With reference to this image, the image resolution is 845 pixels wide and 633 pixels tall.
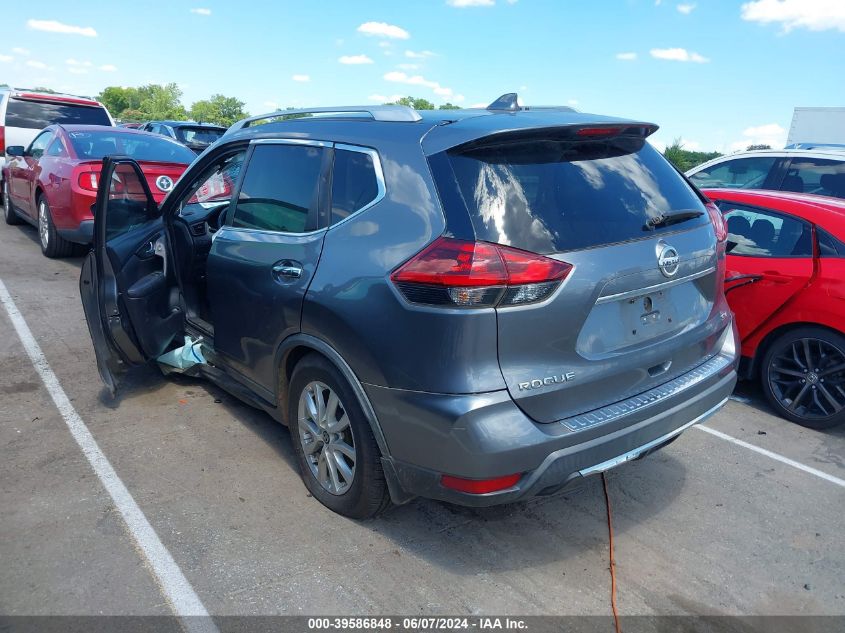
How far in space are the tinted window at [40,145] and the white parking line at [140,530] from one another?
5197 millimetres

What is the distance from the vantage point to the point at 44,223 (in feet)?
27.6

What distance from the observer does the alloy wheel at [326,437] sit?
10.1ft

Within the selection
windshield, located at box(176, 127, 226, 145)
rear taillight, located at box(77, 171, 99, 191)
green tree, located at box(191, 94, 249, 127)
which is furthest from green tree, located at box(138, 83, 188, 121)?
rear taillight, located at box(77, 171, 99, 191)

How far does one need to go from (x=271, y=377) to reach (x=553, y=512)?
5.31 feet

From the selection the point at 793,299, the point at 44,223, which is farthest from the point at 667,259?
the point at 44,223

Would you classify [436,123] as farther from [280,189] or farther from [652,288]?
[652,288]

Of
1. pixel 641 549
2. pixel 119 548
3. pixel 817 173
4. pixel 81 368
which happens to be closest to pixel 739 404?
pixel 641 549

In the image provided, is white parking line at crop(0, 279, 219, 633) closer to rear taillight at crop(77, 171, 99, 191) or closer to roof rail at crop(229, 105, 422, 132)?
roof rail at crop(229, 105, 422, 132)

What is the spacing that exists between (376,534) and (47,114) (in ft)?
40.7

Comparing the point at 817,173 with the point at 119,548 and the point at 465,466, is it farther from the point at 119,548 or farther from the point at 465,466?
the point at 119,548

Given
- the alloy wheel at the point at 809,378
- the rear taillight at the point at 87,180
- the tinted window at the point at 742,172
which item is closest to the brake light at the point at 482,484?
the alloy wheel at the point at 809,378

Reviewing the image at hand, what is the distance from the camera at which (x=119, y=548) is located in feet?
9.74

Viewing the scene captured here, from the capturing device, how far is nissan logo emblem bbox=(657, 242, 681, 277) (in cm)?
285

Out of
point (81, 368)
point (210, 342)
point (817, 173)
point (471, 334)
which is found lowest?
point (81, 368)
